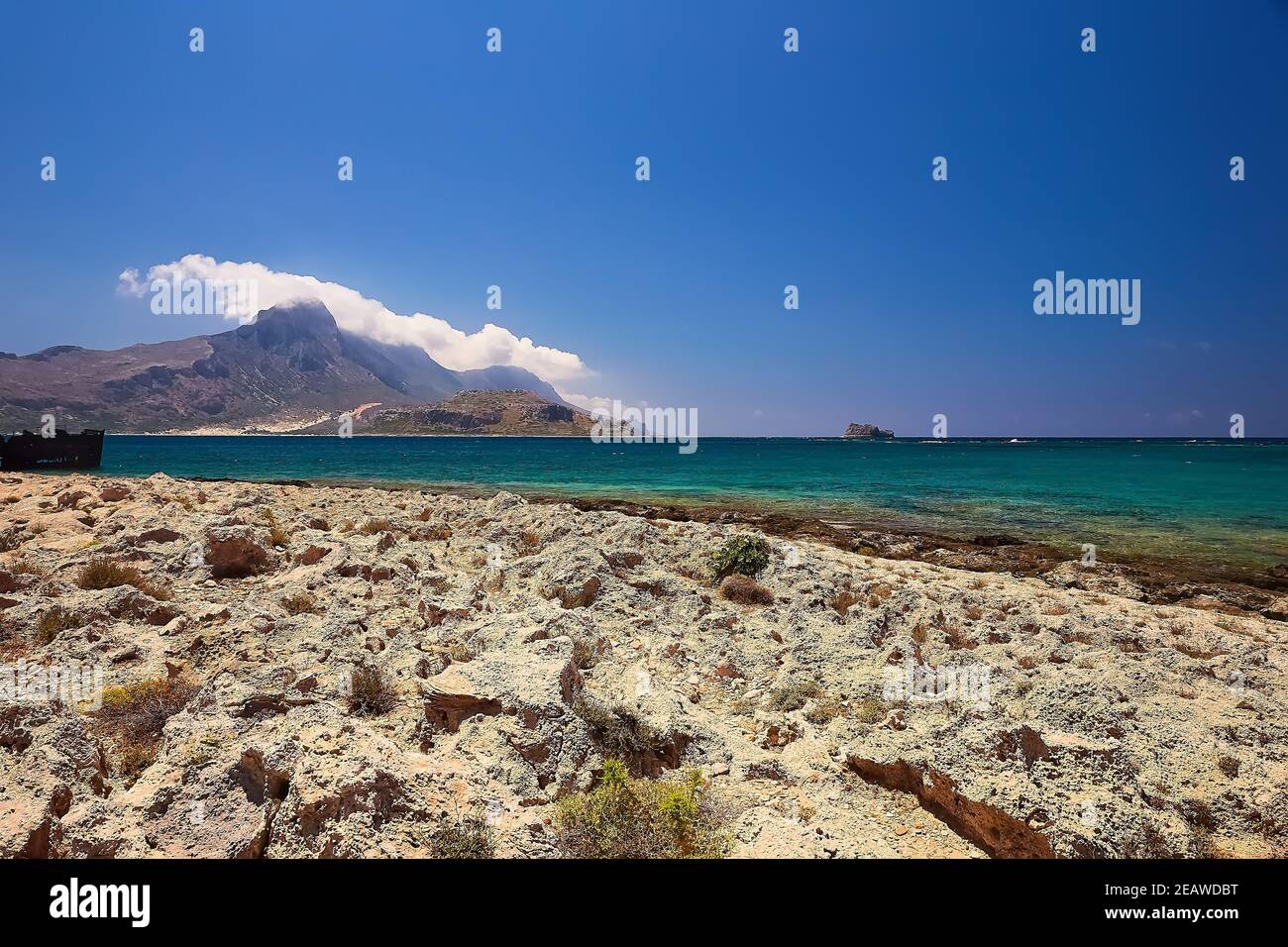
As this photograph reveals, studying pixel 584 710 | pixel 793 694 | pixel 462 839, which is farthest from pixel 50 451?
pixel 793 694

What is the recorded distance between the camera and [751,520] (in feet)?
74.2

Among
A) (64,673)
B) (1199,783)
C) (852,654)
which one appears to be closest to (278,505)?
(64,673)

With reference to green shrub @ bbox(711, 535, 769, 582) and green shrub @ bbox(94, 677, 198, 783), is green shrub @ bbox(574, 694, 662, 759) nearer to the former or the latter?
green shrub @ bbox(94, 677, 198, 783)

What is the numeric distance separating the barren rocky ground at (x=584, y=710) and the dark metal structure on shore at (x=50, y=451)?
58485mm

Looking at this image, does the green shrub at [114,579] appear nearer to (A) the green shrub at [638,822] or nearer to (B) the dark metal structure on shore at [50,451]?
(A) the green shrub at [638,822]

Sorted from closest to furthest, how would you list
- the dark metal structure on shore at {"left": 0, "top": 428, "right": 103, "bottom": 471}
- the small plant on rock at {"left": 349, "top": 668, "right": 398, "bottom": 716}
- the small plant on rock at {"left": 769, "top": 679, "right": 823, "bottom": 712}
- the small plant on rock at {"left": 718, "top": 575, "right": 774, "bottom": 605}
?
the small plant on rock at {"left": 349, "top": 668, "right": 398, "bottom": 716} → the small plant on rock at {"left": 769, "top": 679, "right": 823, "bottom": 712} → the small plant on rock at {"left": 718, "top": 575, "right": 774, "bottom": 605} → the dark metal structure on shore at {"left": 0, "top": 428, "right": 103, "bottom": 471}

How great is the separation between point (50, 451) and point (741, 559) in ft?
228

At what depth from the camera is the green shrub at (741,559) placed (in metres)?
10.0

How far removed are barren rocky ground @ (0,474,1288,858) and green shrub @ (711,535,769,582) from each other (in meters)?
0.49

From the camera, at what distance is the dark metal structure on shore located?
4691cm

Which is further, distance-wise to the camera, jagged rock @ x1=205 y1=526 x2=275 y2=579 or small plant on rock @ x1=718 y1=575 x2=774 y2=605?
small plant on rock @ x1=718 y1=575 x2=774 y2=605

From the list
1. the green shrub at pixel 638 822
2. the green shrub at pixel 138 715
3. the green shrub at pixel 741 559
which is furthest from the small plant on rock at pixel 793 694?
the green shrub at pixel 138 715

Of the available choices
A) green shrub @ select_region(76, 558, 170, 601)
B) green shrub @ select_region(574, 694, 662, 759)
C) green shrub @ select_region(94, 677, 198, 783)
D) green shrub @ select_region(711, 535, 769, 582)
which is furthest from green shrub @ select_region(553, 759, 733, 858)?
green shrub @ select_region(76, 558, 170, 601)

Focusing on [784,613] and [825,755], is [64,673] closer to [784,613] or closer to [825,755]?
[825,755]
